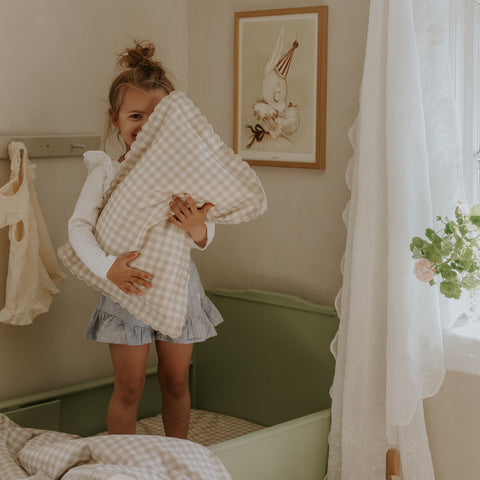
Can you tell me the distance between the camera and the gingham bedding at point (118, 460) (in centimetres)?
154

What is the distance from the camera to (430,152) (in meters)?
1.92

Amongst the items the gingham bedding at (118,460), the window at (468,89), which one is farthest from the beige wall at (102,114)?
the gingham bedding at (118,460)

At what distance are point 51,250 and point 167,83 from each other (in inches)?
24.6

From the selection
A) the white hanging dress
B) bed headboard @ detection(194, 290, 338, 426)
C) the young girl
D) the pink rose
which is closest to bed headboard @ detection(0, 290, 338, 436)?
bed headboard @ detection(194, 290, 338, 426)

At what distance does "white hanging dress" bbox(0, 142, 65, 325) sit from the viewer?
6.86 ft

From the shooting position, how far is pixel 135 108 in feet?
6.43

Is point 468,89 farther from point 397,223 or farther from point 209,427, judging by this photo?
point 209,427

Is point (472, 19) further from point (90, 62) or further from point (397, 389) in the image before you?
point (90, 62)

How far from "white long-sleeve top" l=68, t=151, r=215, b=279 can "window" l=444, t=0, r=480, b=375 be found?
0.72 metres

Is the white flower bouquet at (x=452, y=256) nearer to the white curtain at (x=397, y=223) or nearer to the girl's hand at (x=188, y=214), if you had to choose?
the white curtain at (x=397, y=223)

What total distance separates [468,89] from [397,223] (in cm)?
44

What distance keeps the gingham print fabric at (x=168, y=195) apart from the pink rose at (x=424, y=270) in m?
0.41

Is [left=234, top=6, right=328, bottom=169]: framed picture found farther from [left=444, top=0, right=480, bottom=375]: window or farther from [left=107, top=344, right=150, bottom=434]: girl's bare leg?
[left=107, top=344, right=150, bottom=434]: girl's bare leg

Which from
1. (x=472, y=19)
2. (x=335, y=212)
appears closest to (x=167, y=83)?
(x=335, y=212)
